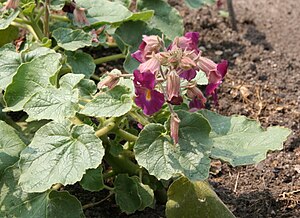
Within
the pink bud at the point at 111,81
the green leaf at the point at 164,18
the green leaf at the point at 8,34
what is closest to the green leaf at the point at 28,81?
the pink bud at the point at 111,81

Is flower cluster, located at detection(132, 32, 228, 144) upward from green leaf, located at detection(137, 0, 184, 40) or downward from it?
upward

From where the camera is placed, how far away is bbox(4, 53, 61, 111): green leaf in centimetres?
274

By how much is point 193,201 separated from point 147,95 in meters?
0.44

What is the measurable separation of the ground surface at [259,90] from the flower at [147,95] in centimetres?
62

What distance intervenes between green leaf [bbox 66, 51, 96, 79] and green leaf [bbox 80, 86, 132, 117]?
2.01 feet

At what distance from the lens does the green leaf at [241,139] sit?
2.58 meters

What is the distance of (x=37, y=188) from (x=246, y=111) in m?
1.39

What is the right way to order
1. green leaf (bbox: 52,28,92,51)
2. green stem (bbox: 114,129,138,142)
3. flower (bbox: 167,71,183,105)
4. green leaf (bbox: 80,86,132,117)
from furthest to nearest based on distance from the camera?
1. green leaf (bbox: 52,28,92,51)
2. green stem (bbox: 114,129,138,142)
3. green leaf (bbox: 80,86,132,117)
4. flower (bbox: 167,71,183,105)

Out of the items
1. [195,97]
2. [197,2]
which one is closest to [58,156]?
[195,97]

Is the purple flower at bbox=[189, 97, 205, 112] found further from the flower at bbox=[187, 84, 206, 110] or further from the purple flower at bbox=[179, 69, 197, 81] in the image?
the purple flower at bbox=[179, 69, 197, 81]

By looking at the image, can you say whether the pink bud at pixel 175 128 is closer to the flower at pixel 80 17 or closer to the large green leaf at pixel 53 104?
the large green leaf at pixel 53 104

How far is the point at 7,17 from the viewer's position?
9.99 ft

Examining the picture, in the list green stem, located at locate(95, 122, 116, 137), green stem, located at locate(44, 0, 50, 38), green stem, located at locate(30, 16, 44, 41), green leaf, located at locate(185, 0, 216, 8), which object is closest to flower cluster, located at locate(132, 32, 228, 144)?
green stem, located at locate(95, 122, 116, 137)

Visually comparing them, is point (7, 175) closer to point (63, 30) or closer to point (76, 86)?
point (76, 86)
